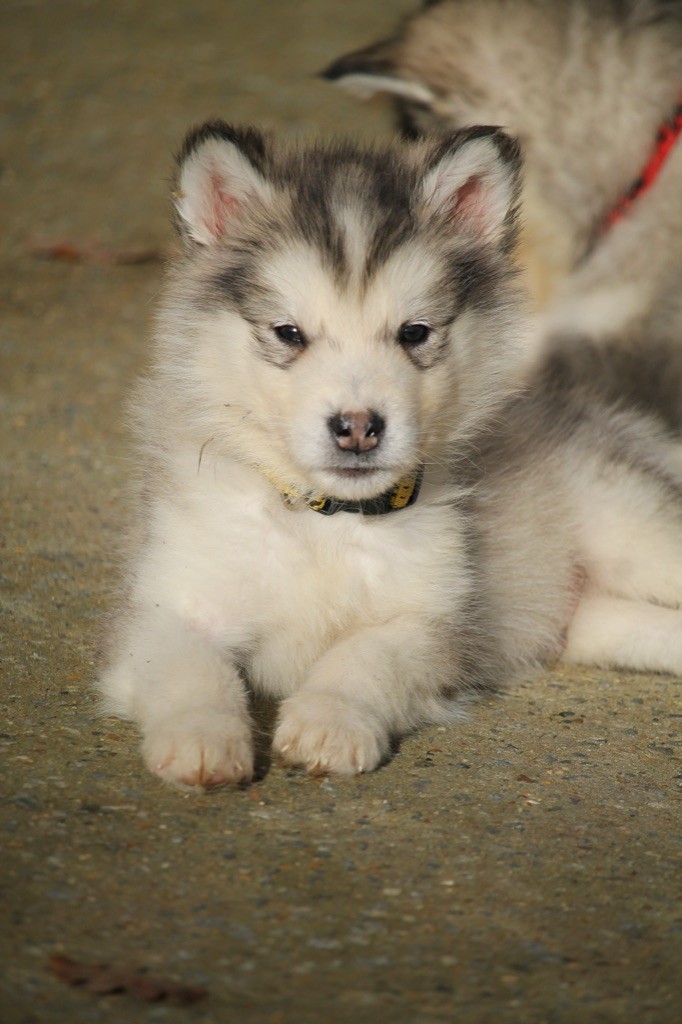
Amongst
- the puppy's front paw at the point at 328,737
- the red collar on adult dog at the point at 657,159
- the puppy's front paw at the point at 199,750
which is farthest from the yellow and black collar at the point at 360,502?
the red collar on adult dog at the point at 657,159

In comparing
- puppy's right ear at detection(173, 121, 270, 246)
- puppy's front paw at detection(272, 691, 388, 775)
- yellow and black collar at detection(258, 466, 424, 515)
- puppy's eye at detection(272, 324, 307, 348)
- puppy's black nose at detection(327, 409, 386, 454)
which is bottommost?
puppy's front paw at detection(272, 691, 388, 775)

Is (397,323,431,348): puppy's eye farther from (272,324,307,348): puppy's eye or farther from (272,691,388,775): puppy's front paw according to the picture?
(272,691,388,775): puppy's front paw

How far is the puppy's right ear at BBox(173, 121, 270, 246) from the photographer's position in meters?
3.11

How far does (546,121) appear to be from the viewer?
17.8ft

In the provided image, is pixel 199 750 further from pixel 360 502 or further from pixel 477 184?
pixel 477 184

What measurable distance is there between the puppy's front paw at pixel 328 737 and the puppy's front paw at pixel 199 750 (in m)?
0.11

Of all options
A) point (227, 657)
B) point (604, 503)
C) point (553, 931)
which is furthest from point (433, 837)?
point (604, 503)

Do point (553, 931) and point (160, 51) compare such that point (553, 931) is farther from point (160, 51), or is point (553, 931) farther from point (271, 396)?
point (160, 51)

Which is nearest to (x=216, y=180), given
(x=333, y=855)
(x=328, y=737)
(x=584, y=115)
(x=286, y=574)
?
(x=286, y=574)

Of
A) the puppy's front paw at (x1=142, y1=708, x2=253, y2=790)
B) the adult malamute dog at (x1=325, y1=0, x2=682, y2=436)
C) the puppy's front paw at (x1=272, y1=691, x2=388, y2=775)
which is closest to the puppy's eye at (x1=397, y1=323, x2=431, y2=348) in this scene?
the puppy's front paw at (x1=272, y1=691, x2=388, y2=775)

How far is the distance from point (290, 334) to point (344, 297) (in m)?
0.15

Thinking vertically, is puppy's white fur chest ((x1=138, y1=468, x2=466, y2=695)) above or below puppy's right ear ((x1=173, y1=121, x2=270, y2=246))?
below

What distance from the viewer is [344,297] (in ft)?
9.54

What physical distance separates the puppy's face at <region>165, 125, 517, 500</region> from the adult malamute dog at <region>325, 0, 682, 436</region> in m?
2.03
